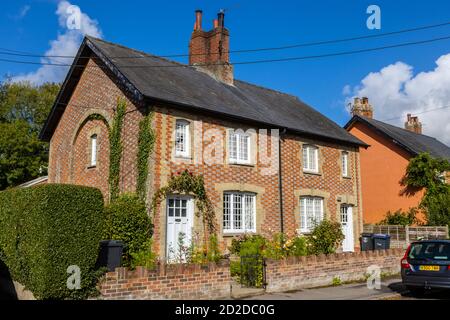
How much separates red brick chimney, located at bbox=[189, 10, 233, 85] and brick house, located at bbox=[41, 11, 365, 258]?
0.16 feet

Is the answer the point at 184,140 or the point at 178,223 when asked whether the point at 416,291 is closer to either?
the point at 178,223

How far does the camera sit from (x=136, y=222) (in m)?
14.7

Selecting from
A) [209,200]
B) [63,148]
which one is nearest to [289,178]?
[209,200]

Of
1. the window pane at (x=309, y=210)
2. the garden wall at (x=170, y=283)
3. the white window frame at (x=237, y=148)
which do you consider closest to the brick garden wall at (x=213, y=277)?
the garden wall at (x=170, y=283)

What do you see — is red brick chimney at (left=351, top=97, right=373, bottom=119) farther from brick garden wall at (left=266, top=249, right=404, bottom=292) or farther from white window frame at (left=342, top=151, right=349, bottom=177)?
brick garden wall at (left=266, top=249, right=404, bottom=292)

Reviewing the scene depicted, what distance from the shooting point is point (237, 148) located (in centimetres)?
1861

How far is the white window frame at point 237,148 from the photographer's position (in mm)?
18375

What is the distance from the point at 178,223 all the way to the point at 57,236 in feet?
23.6

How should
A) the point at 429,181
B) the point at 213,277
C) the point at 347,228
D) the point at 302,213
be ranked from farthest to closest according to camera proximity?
the point at 429,181, the point at 347,228, the point at 302,213, the point at 213,277

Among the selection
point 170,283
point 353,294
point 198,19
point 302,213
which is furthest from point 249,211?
point 198,19

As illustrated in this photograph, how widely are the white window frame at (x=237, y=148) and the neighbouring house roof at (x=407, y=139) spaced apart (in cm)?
1512

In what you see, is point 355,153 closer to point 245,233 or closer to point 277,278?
point 245,233
